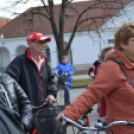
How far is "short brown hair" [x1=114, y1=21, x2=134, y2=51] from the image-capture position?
2047 millimetres

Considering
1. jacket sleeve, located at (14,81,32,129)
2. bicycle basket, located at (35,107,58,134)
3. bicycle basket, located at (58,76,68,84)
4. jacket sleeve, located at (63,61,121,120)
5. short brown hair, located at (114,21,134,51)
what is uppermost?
short brown hair, located at (114,21,134,51)

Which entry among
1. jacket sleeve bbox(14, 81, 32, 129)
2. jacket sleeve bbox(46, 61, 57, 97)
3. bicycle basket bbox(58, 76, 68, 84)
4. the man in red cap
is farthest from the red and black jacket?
bicycle basket bbox(58, 76, 68, 84)

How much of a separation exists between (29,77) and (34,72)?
107 mm

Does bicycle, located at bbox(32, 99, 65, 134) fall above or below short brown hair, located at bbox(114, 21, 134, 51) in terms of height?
below

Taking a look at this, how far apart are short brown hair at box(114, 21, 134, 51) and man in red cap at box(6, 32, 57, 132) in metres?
1.63

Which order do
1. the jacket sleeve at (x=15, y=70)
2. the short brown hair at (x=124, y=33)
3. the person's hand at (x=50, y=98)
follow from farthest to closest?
the person's hand at (x=50, y=98) < the jacket sleeve at (x=15, y=70) < the short brown hair at (x=124, y=33)

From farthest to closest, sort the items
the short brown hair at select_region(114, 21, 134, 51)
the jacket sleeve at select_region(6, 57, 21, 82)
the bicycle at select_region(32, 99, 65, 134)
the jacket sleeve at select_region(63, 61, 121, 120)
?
the jacket sleeve at select_region(6, 57, 21, 82)
the bicycle at select_region(32, 99, 65, 134)
the short brown hair at select_region(114, 21, 134, 51)
the jacket sleeve at select_region(63, 61, 121, 120)

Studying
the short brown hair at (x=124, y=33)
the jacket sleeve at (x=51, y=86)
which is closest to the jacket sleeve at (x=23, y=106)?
the jacket sleeve at (x=51, y=86)

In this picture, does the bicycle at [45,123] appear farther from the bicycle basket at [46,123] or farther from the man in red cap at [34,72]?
the man in red cap at [34,72]

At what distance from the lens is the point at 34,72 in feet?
11.2

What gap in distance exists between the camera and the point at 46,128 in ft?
9.62

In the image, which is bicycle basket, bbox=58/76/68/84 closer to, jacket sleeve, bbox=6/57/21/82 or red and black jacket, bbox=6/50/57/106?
red and black jacket, bbox=6/50/57/106

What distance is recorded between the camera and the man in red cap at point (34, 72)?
3326 mm

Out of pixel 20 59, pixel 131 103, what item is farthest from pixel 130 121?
pixel 20 59
